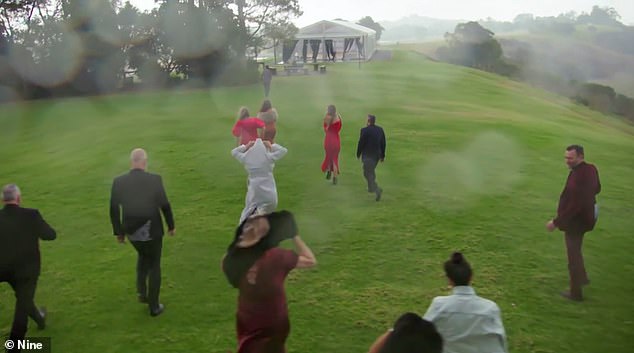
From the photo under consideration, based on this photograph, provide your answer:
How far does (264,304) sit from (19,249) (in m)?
3.41

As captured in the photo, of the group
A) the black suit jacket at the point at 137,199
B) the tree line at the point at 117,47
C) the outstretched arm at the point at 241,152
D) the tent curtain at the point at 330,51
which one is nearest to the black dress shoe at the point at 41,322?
the black suit jacket at the point at 137,199

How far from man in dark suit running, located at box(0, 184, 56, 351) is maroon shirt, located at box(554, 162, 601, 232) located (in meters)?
6.25

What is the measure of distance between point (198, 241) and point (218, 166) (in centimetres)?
558

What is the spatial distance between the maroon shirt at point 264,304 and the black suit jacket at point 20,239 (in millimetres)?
3151

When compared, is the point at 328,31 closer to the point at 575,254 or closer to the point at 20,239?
the point at 575,254

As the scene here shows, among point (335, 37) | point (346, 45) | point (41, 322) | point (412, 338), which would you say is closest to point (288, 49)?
point (335, 37)

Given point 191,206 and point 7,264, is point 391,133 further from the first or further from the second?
point 7,264

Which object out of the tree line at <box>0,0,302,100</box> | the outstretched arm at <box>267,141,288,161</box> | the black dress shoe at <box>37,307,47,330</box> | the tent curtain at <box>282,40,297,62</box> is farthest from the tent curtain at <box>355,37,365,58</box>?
the black dress shoe at <box>37,307,47,330</box>

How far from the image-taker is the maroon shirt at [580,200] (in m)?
7.55

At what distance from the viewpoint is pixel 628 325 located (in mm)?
7480

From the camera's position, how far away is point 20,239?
6.34 meters

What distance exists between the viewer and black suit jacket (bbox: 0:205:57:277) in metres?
6.26

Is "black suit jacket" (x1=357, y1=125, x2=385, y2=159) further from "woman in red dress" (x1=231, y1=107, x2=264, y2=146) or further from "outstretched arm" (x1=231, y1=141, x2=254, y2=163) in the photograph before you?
"outstretched arm" (x1=231, y1=141, x2=254, y2=163)

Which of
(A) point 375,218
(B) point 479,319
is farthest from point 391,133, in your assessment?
(B) point 479,319
